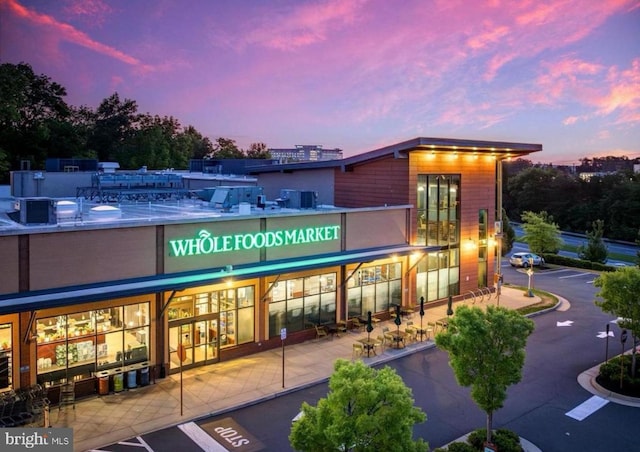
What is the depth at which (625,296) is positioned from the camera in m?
22.1

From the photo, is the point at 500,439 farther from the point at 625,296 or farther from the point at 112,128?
the point at 112,128

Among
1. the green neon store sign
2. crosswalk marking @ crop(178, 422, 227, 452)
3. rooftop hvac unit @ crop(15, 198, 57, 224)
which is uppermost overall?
rooftop hvac unit @ crop(15, 198, 57, 224)

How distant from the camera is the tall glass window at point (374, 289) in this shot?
30.3 meters

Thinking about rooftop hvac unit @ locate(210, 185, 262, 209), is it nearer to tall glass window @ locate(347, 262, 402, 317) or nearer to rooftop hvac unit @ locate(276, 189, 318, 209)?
rooftop hvac unit @ locate(276, 189, 318, 209)

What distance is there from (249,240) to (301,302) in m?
4.75

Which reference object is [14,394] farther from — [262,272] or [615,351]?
[615,351]

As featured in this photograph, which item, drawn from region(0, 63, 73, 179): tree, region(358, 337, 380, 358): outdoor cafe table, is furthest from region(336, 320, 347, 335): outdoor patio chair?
region(0, 63, 73, 179): tree

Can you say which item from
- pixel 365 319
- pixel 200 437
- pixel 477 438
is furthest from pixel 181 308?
pixel 477 438

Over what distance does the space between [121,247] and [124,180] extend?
600 inches

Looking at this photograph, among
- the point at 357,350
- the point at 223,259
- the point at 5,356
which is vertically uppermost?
the point at 223,259

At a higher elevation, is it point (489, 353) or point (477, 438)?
point (489, 353)

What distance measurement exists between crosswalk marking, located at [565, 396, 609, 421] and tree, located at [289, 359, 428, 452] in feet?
33.8

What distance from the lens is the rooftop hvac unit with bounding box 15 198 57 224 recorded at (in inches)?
806

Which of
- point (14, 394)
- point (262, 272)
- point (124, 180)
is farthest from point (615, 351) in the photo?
point (124, 180)
